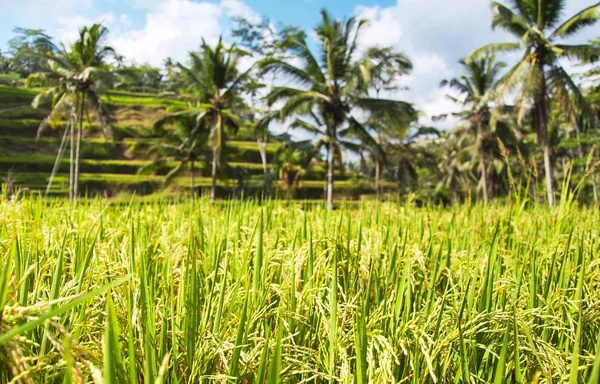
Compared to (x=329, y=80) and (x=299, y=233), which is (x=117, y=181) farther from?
(x=299, y=233)

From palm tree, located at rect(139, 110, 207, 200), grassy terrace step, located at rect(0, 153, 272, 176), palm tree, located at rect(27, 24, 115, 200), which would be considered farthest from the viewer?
grassy terrace step, located at rect(0, 153, 272, 176)

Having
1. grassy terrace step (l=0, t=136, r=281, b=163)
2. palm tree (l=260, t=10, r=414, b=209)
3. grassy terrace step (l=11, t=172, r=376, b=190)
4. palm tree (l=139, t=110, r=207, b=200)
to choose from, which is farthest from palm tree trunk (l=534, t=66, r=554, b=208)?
grassy terrace step (l=0, t=136, r=281, b=163)

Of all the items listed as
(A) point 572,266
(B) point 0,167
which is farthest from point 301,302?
(B) point 0,167

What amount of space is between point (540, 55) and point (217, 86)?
39.9ft

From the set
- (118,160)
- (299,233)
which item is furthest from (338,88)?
(118,160)

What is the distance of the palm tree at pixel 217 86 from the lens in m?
16.3

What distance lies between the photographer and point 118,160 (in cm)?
2920

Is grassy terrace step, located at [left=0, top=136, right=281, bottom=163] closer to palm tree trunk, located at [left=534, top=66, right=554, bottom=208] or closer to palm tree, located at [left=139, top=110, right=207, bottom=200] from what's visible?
palm tree, located at [left=139, top=110, right=207, bottom=200]

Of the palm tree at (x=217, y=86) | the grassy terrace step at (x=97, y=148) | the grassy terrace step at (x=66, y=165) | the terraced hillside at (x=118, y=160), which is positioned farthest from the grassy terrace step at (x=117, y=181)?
the palm tree at (x=217, y=86)

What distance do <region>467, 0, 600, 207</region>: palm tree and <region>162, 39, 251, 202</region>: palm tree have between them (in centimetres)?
922

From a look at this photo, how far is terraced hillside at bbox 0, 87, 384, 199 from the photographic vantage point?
76.9ft

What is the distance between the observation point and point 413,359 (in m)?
0.85

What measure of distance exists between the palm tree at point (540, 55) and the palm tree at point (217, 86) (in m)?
9.22

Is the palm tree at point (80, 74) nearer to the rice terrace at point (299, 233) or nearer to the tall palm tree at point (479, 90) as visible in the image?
the rice terrace at point (299, 233)
